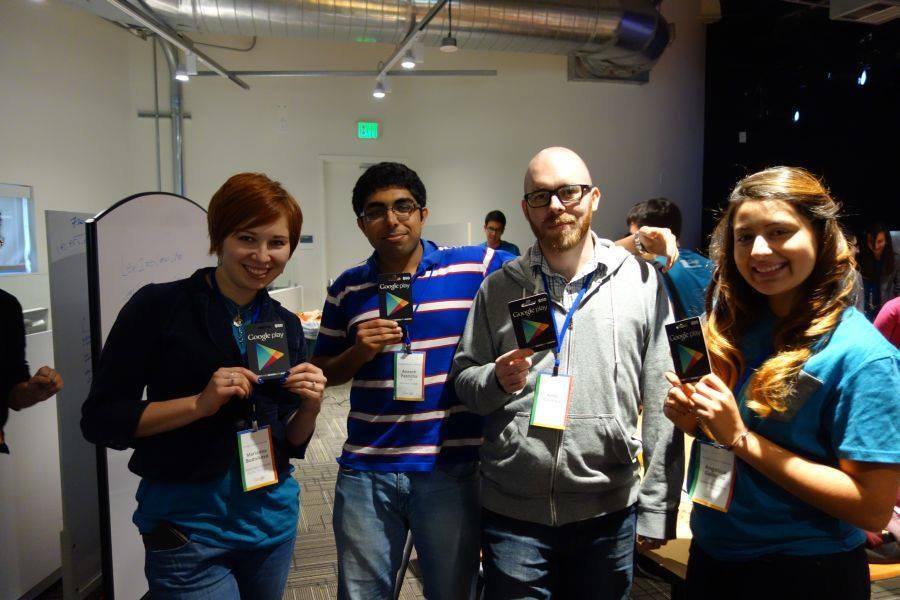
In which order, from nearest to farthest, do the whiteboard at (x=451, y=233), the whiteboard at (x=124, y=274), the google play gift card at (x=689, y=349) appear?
the google play gift card at (x=689, y=349)
the whiteboard at (x=124, y=274)
the whiteboard at (x=451, y=233)

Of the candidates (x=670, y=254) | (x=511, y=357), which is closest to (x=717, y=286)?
(x=670, y=254)

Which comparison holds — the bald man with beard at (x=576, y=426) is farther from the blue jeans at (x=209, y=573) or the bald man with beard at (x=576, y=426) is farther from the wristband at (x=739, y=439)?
the blue jeans at (x=209, y=573)

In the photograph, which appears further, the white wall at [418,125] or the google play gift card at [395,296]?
the white wall at [418,125]

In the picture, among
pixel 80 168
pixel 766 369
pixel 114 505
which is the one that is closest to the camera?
pixel 766 369

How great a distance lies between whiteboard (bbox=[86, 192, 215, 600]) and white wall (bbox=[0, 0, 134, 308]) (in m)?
3.31

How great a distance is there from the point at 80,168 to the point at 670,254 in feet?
20.0

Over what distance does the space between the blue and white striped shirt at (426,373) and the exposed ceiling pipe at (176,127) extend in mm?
5866

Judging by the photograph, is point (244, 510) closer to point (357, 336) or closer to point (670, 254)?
point (357, 336)

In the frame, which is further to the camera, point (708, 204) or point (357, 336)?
point (708, 204)

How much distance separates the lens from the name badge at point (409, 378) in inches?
61.6

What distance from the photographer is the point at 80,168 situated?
5.80 meters

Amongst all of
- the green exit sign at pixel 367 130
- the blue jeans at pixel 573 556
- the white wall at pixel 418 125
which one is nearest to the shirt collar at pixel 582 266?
the blue jeans at pixel 573 556

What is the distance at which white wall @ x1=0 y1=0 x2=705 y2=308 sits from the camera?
6609mm

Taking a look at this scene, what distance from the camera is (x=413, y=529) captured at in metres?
1.57
